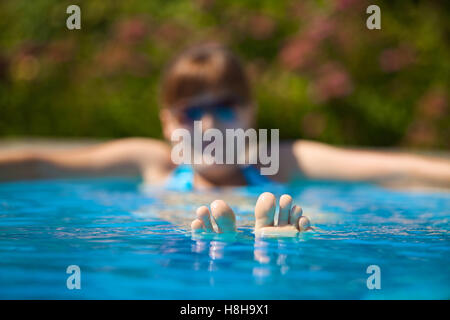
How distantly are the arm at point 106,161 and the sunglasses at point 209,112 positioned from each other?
2.41 feet

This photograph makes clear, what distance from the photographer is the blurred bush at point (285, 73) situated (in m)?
9.10

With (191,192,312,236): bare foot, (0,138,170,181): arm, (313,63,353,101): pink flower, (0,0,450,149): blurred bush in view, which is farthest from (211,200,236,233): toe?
(313,63,353,101): pink flower

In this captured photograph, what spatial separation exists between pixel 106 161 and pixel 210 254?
10.2 feet

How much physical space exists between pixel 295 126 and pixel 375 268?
685cm

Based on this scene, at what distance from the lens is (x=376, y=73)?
946cm

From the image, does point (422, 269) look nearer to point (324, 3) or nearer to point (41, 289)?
point (41, 289)

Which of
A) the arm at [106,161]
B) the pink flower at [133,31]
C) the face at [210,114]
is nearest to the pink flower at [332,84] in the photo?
the pink flower at [133,31]

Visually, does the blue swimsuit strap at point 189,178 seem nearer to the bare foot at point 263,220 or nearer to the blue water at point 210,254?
the blue water at point 210,254

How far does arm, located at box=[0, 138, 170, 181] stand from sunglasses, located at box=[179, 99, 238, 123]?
2.41 feet

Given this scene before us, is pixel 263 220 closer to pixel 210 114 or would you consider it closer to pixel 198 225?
pixel 198 225

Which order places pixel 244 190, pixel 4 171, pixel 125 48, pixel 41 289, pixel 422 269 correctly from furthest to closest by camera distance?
pixel 125 48
pixel 4 171
pixel 244 190
pixel 422 269
pixel 41 289

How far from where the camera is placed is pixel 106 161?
5480 mm

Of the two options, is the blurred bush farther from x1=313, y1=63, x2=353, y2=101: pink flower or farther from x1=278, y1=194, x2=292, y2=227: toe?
x1=278, y1=194, x2=292, y2=227: toe
